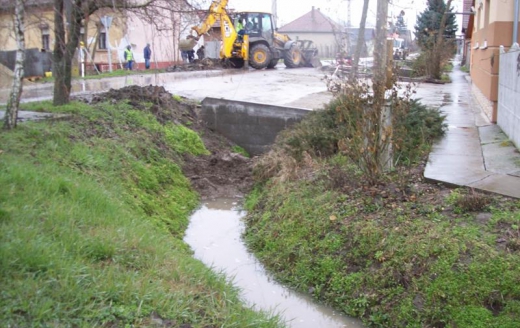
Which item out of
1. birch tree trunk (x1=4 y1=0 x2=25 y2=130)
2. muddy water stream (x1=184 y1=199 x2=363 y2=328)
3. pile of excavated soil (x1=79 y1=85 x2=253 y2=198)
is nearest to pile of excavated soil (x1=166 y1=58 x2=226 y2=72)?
pile of excavated soil (x1=79 y1=85 x2=253 y2=198)

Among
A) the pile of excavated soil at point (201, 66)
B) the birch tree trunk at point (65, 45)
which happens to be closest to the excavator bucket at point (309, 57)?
the pile of excavated soil at point (201, 66)

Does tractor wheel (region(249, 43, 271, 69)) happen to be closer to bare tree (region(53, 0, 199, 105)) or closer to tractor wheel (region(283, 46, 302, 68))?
tractor wheel (region(283, 46, 302, 68))

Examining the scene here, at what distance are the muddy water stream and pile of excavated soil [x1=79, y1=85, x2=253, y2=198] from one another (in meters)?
0.81

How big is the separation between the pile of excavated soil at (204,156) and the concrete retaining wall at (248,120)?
0.29m

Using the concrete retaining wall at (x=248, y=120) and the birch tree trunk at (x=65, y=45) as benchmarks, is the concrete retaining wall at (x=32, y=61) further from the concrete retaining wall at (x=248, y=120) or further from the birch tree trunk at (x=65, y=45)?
the birch tree trunk at (x=65, y=45)

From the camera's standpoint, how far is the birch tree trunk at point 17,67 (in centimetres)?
846

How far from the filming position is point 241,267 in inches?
318

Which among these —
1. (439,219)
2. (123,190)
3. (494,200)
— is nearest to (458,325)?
(439,219)

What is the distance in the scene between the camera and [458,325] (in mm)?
5508

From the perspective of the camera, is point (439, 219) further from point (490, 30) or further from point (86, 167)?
point (490, 30)

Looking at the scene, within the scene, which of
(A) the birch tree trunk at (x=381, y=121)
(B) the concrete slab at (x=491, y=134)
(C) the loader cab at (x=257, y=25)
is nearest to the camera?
(A) the birch tree trunk at (x=381, y=121)

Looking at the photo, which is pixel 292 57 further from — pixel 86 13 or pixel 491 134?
pixel 86 13

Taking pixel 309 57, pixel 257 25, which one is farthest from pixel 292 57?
pixel 257 25

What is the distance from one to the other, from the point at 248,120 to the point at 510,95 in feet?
23.8
